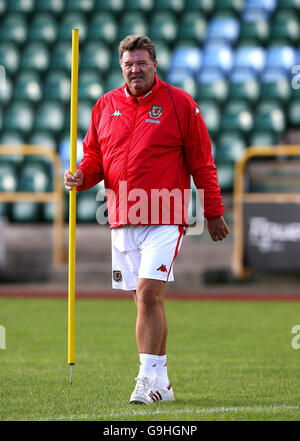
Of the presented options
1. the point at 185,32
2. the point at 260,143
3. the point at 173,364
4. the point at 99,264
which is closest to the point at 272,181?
the point at 260,143

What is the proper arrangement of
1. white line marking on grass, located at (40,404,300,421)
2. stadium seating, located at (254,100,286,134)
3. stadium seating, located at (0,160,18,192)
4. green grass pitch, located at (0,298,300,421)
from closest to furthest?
white line marking on grass, located at (40,404,300,421)
green grass pitch, located at (0,298,300,421)
stadium seating, located at (0,160,18,192)
stadium seating, located at (254,100,286,134)

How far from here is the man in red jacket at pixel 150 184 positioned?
5.09 meters

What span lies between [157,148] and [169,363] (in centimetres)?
208

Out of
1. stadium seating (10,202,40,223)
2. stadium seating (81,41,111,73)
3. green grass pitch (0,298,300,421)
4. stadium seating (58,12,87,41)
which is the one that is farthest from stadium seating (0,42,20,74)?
green grass pitch (0,298,300,421)

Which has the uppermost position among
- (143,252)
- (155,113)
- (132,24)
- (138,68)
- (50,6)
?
(50,6)

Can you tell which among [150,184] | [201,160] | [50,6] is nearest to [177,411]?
[150,184]

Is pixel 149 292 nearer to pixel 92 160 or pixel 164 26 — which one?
pixel 92 160

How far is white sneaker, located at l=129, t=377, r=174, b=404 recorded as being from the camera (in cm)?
497

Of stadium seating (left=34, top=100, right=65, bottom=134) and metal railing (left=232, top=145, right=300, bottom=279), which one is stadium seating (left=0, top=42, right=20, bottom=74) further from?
metal railing (left=232, top=145, right=300, bottom=279)

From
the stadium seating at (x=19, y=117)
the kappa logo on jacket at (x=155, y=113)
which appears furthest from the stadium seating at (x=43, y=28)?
the kappa logo on jacket at (x=155, y=113)

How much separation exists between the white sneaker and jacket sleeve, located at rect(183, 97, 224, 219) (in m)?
0.99

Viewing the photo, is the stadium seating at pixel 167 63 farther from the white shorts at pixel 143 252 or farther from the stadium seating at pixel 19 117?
the white shorts at pixel 143 252

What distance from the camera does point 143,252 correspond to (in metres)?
5.16

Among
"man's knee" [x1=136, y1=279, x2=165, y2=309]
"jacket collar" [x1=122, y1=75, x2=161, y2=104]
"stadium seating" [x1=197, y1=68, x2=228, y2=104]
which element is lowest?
"man's knee" [x1=136, y1=279, x2=165, y2=309]
